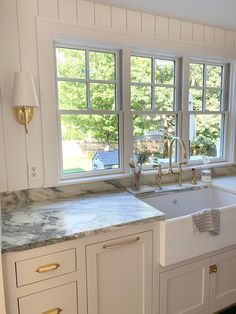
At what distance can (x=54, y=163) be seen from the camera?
1819mm

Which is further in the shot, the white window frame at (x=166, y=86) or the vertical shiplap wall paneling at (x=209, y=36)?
the vertical shiplap wall paneling at (x=209, y=36)

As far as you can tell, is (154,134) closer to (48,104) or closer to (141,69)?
(141,69)

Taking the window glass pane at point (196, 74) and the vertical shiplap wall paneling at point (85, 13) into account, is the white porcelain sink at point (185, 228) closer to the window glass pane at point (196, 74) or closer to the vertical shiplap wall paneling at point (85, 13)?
the window glass pane at point (196, 74)

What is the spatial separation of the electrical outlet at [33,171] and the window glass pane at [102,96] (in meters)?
0.68

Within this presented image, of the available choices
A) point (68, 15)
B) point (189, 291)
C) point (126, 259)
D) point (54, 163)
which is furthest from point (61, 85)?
point (189, 291)

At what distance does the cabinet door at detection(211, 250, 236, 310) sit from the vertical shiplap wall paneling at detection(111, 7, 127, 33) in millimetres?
1840

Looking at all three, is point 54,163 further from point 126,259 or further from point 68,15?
point 68,15

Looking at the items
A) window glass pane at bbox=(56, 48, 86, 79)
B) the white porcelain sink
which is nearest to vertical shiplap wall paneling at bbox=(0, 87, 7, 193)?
window glass pane at bbox=(56, 48, 86, 79)

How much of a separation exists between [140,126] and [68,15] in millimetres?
1047

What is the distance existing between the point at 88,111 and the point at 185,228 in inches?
45.0

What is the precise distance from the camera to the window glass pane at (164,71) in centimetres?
230

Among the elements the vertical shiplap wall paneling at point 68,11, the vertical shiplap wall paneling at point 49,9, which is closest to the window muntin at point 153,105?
the vertical shiplap wall paneling at point 68,11

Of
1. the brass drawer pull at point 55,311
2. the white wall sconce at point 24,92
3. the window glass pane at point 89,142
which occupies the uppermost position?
the white wall sconce at point 24,92

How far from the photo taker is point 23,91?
154 centimetres
